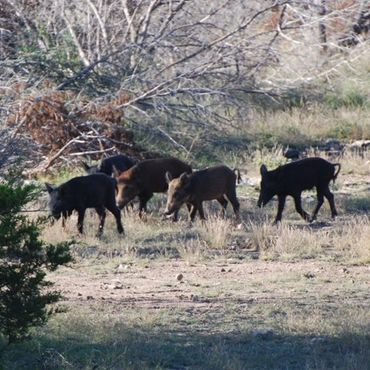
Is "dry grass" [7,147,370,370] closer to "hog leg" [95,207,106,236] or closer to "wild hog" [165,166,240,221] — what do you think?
"hog leg" [95,207,106,236]

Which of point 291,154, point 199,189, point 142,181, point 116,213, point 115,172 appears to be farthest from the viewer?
point 291,154

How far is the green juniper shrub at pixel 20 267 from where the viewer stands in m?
8.94

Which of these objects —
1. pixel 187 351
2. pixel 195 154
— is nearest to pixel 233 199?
pixel 195 154

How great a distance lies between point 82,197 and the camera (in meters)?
16.7

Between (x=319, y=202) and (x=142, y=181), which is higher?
(x=142, y=181)

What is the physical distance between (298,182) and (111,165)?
11.4ft

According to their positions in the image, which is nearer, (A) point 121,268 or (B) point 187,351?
(B) point 187,351

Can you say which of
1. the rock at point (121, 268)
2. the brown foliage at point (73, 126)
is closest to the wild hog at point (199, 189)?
the rock at point (121, 268)

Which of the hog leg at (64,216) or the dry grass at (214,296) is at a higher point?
the hog leg at (64,216)

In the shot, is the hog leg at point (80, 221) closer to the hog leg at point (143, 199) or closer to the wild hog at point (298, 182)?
the hog leg at point (143, 199)

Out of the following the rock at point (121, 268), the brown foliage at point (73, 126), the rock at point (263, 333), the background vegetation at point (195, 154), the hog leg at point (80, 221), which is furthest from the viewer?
the brown foliage at point (73, 126)

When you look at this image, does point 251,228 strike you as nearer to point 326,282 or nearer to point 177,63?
point 326,282

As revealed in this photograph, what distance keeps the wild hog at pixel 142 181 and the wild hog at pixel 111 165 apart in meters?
0.82

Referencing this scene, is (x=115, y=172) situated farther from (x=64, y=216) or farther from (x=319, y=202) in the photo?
(x=319, y=202)
